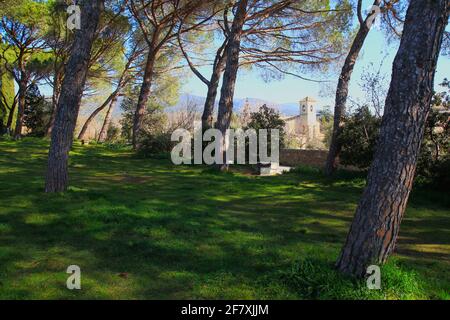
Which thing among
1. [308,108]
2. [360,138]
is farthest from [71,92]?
[308,108]

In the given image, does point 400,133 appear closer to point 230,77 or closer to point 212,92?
point 230,77

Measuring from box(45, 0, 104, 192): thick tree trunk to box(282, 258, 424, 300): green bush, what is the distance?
4113mm

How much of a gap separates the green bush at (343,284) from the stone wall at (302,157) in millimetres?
9764

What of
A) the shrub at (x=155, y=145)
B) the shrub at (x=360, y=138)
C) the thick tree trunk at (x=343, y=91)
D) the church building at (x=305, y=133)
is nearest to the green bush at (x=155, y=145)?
the shrub at (x=155, y=145)

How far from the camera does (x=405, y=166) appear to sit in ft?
10.3

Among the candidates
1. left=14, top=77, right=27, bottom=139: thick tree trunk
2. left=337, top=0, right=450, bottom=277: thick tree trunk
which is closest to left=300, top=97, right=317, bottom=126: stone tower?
left=14, top=77, right=27, bottom=139: thick tree trunk

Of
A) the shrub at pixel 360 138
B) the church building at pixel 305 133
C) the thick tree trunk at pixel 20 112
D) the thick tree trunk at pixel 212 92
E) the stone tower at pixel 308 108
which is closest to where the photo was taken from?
Result: the shrub at pixel 360 138

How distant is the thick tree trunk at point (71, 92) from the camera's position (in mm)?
6070

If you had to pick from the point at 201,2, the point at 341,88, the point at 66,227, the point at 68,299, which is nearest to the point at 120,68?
the point at 201,2

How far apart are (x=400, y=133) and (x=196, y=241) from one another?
228 centimetres

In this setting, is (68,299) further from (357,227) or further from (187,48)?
(187,48)

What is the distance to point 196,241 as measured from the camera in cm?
440

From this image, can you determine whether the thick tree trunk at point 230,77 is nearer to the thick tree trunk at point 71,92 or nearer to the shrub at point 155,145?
the shrub at point 155,145
